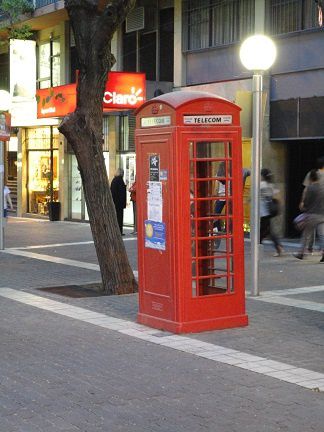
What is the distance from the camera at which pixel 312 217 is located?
15602 mm

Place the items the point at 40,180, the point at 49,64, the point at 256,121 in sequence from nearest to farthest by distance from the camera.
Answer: the point at 256,121, the point at 49,64, the point at 40,180

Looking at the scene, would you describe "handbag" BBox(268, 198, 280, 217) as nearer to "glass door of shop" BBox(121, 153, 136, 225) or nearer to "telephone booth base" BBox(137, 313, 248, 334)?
"telephone booth base" BBox(137, 313, 248, 334)

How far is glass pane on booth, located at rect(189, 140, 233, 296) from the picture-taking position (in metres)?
9.13

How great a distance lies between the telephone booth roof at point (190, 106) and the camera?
350 inches

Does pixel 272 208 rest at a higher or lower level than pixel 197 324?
higher

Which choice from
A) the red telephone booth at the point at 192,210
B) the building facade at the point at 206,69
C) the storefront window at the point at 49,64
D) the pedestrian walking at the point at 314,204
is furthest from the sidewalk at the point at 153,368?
the storefront window at the point at 49,64

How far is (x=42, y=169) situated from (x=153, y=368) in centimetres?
2278

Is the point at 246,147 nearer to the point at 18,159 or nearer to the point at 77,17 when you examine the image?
the point at 77,17

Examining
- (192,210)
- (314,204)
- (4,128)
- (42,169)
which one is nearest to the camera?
(192,210)

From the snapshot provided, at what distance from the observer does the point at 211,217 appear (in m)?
9.16

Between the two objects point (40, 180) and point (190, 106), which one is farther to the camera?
point (40, 180)

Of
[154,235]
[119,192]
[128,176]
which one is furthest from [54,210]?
[154,235]

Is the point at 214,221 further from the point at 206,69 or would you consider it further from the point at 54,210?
the point at 54,210

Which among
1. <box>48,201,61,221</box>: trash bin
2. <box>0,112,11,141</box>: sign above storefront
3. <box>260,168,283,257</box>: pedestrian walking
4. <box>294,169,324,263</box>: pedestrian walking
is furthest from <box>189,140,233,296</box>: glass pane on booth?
<box>48,201,61,221</box>: trash bin
